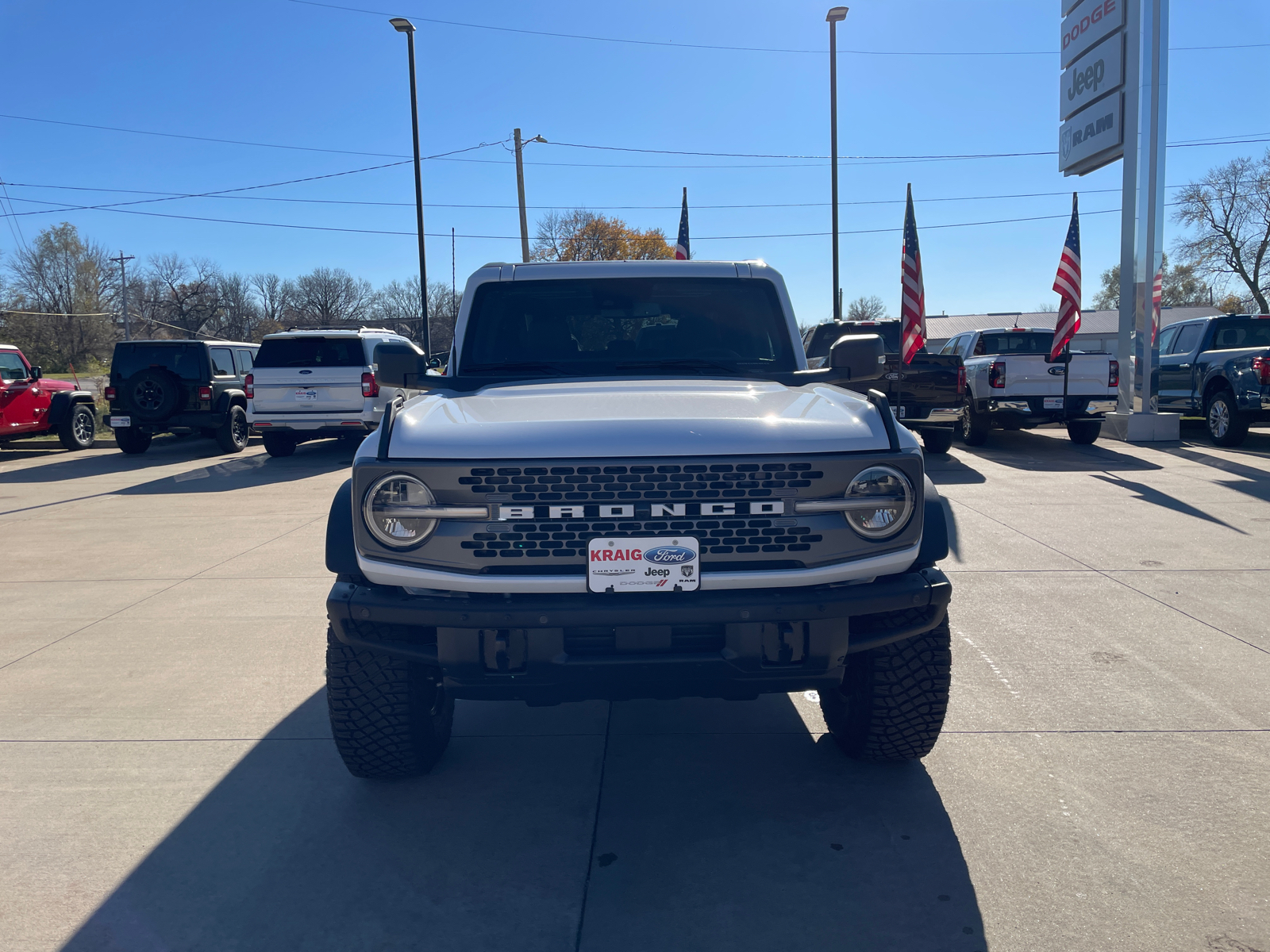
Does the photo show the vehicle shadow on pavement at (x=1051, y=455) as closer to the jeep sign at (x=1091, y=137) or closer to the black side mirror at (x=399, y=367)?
the jeep sign at (x=1091, y=137)

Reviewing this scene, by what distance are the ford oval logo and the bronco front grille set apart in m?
0.15

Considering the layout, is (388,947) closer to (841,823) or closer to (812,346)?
(841,823)

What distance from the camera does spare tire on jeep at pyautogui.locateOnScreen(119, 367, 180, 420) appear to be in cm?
1488

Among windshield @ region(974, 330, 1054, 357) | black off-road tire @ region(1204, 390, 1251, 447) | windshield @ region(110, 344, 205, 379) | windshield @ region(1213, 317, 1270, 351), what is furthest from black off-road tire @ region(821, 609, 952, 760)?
windshield @ region(110, 344, 205, 379)

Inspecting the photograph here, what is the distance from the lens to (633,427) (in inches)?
115

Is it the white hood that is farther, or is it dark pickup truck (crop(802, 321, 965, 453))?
dark pickup truck (crop(802, 321, 965, 453))

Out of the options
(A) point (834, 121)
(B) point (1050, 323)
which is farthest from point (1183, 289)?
(A) point (834, 121)

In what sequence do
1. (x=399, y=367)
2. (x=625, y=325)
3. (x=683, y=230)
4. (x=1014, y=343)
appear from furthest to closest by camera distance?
(x=683, y=230)
(x=1014, y=343)
(x=625, y=325)
(x=399, y=367)

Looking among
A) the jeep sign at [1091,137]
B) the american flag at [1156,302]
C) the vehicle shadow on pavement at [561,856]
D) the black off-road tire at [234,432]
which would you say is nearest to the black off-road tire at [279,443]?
the black off-road tire at [234,432]

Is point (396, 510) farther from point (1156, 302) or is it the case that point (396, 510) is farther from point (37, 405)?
point (1156, 302)

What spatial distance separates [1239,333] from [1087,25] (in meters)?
6.15

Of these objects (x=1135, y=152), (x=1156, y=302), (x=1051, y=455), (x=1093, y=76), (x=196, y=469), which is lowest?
(x=1051, y=455)

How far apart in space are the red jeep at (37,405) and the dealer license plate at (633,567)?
1554cm

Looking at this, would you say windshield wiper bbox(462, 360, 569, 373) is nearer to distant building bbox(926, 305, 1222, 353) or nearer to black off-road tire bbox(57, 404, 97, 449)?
black off-road tire bbox(57, 404, 97, 449)
